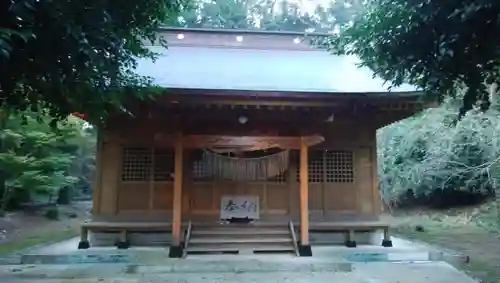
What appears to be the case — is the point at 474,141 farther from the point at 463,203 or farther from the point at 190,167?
the point at 190,167

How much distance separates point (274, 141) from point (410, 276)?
294 cm

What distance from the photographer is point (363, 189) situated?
28.0ft

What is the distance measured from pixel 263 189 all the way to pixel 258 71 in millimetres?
2798

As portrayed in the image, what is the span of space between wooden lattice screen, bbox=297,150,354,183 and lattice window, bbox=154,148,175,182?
2579 mm

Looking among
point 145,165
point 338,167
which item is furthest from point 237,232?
point 338,167

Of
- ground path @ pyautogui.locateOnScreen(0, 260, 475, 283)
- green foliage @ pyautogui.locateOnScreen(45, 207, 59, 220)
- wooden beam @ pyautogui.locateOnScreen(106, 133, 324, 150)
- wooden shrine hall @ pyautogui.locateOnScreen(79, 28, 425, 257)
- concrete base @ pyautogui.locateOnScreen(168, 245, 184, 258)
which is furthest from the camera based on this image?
green foliage @ pyautogui.locateOnScreen(45, 207, 59, 220)

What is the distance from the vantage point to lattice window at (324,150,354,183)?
28.0 ft

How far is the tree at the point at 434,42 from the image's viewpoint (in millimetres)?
3334

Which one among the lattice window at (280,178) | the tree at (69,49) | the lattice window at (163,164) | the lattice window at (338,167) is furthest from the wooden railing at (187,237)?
the tree at (69,49)

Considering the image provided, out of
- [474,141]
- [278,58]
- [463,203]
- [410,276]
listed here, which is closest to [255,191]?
[410,276]

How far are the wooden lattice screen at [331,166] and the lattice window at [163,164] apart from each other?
2.58m

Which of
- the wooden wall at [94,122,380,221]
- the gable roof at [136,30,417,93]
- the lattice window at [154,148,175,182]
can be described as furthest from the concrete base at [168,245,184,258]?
the gable roof at [136,30,417,93]

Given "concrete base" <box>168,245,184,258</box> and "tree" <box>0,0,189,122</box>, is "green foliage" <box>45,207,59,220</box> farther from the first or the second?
"tree" <box>0,0,189,122</box>

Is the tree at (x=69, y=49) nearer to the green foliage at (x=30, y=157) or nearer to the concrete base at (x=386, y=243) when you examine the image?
the concrete base at (x=386, y=243)
